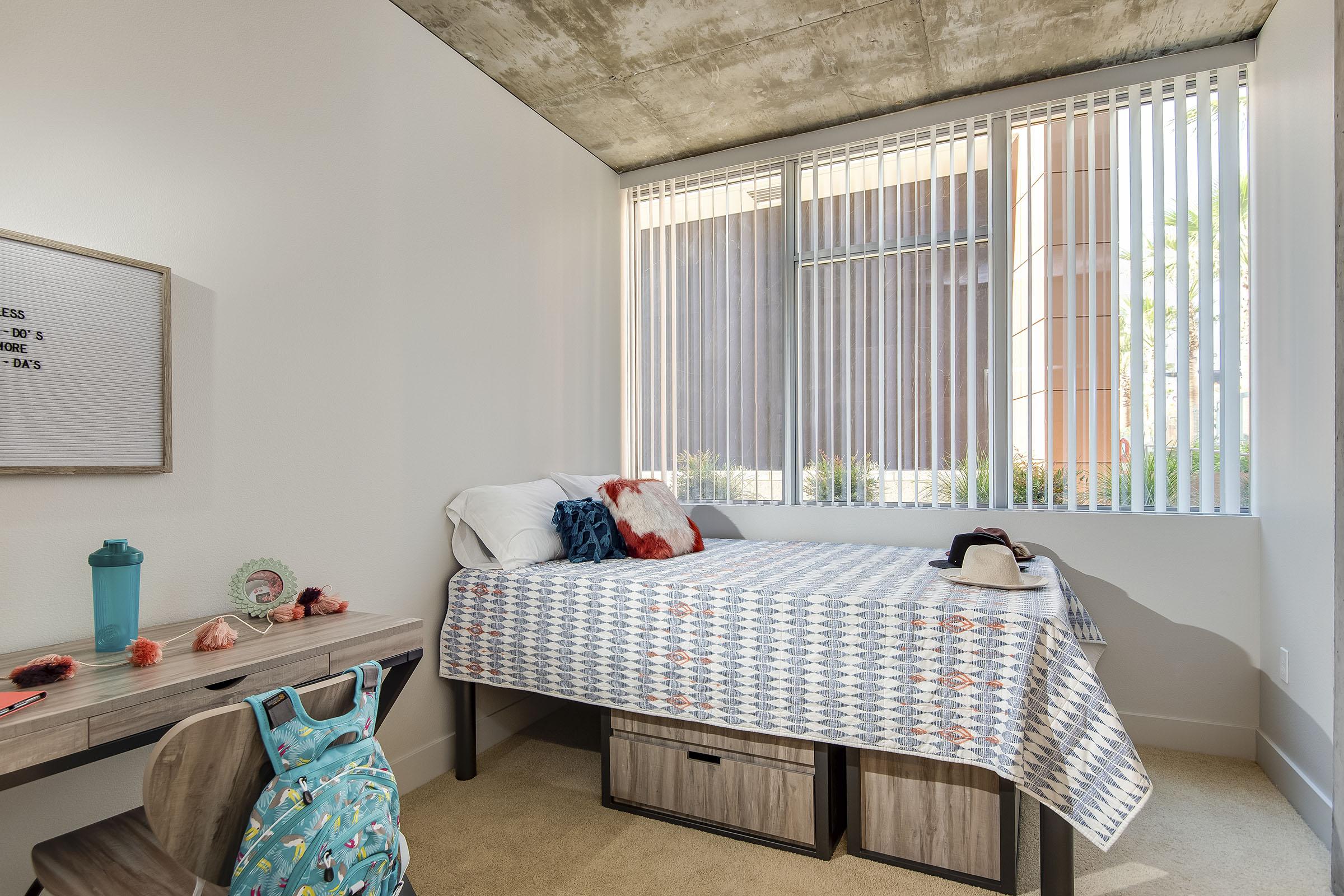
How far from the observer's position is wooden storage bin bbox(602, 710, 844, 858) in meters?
2.03

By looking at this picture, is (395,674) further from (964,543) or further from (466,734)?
(964,543)

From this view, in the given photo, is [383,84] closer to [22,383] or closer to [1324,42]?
[22,383]

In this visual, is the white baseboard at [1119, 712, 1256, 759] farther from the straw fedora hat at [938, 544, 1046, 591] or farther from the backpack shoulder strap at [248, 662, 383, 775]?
the backpack shoulder strap at [248, 662, 383, 775]

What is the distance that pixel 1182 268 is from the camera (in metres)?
2.80

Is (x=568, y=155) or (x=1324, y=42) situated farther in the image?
(x=568, y=155)

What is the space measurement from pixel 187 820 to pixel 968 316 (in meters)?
3.15

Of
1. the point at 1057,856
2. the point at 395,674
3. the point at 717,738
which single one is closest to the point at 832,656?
the point at 717,738

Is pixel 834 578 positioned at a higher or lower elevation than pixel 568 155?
lower

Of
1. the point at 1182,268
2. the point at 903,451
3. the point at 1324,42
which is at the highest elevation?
the point at 1324,42

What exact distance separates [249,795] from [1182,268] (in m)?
3.40

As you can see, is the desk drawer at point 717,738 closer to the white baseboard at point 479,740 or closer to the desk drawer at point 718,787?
the desk drawer at point 718,787

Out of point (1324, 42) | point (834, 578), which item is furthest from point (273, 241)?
point (1324, 42)

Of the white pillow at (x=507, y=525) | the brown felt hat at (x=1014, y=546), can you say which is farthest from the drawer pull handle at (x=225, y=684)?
the brown felt hat at (x=1014, y=546)

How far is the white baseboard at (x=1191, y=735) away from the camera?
8.75ft
